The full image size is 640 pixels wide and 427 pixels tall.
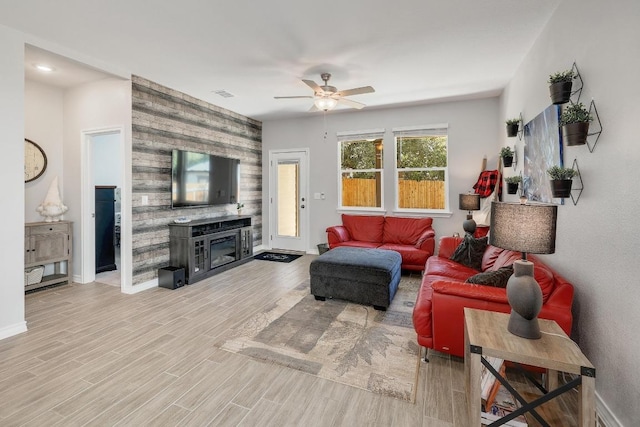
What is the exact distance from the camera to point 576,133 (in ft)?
6.32

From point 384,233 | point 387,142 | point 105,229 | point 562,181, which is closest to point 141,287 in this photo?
point 105,229

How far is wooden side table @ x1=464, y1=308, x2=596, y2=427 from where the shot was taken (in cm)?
139

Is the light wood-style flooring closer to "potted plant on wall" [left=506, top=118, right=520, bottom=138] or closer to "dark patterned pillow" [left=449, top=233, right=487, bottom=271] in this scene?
"dark patterned pillow" [left=449, top=233, right=487, bottom=271]

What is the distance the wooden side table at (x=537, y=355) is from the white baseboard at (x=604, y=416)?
27cm

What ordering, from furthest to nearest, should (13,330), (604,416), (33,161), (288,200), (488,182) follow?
(288,200)
(488,182)
(33,161)
(13,330)
(604,416)

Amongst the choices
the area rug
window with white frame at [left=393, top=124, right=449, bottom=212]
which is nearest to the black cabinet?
the area rug

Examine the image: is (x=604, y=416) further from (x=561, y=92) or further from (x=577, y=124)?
(x=561, y=92)

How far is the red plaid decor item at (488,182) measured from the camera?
4.69 meters

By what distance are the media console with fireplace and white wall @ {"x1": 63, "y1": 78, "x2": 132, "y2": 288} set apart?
63cm

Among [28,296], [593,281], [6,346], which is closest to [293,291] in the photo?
[6,346]

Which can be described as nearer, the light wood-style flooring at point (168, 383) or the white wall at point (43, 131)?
the light wood-style flooring at point (168, 383)

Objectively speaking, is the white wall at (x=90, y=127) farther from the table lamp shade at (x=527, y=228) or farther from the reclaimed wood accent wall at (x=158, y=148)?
the table lamp shade at (x=527, y=228)

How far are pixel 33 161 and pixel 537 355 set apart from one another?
5.87 meters

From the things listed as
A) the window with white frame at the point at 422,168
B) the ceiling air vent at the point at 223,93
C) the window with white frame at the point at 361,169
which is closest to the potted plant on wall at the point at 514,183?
the window with white frame at the point at 422,168
